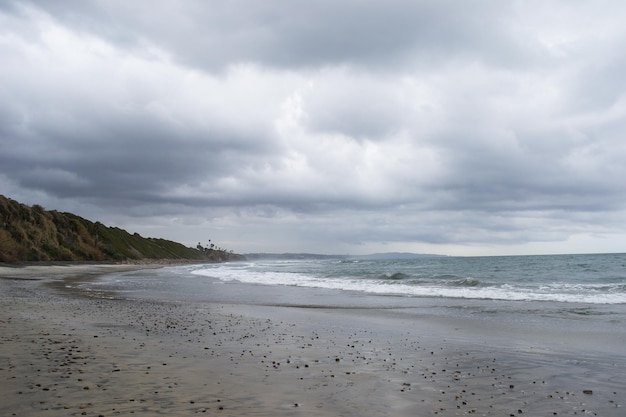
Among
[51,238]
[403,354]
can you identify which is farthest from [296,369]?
[51,238]

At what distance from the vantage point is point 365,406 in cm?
633

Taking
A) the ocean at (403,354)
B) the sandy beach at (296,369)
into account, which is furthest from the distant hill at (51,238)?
the sandy beach at (296,369)

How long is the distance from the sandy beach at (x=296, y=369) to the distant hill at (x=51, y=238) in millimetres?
57034

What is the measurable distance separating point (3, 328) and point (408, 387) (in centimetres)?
992

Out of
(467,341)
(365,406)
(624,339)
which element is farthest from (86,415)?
(624,339)

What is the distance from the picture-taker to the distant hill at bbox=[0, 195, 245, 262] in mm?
63209

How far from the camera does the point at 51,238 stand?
7538 centimetres

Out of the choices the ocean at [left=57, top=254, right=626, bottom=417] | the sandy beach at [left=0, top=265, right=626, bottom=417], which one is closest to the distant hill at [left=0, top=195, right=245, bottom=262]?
the ocean at [left=57, top=254, right=626, bottom=417]

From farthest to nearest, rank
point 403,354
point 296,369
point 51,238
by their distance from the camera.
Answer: point 51,238 → point 403,354 → point 296,369

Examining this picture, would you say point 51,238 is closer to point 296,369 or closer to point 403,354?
point 403,354

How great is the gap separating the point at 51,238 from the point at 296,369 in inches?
3115

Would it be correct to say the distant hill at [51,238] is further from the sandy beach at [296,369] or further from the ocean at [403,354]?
the sandy beach at [296,369]

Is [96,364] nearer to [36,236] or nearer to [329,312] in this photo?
[329,312]

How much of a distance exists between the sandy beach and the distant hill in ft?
187
